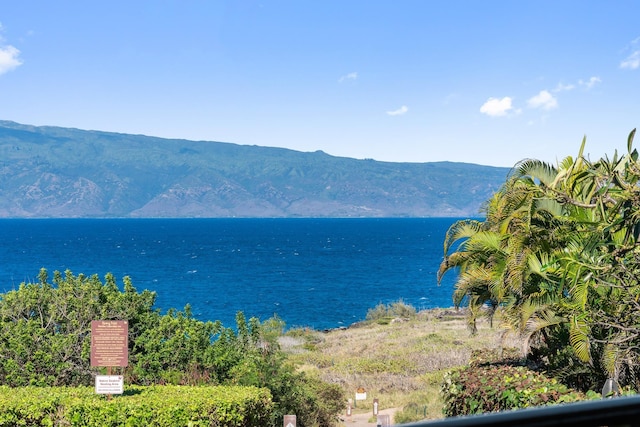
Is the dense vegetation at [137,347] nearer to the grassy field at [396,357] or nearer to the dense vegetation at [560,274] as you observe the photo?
the dense vegetation at [560,274]

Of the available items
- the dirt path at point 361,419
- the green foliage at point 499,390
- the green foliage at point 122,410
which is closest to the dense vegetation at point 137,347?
the dirt path at point 361,419

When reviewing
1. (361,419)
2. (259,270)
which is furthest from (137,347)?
(259,270)

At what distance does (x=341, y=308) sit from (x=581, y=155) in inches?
2249

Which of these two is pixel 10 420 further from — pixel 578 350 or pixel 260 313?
pixel 260 313

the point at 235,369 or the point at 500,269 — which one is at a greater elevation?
the point at 500,269

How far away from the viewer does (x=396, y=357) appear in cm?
2789

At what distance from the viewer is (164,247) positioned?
13400cm

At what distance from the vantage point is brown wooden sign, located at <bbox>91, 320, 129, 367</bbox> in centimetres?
1150

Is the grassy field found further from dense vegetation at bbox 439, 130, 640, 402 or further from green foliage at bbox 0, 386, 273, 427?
green foliage at bbox 0, 386, 273, 427

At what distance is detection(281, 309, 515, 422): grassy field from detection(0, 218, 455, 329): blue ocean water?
14.8 m

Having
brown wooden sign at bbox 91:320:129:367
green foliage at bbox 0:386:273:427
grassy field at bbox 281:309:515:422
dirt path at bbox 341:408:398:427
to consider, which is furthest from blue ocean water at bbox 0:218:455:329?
green foliage at bbox 0:386:273:427

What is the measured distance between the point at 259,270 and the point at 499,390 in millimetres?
85509

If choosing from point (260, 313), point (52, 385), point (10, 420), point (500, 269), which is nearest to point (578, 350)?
point (500, 269)

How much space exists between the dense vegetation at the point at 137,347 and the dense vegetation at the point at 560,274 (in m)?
4.21
